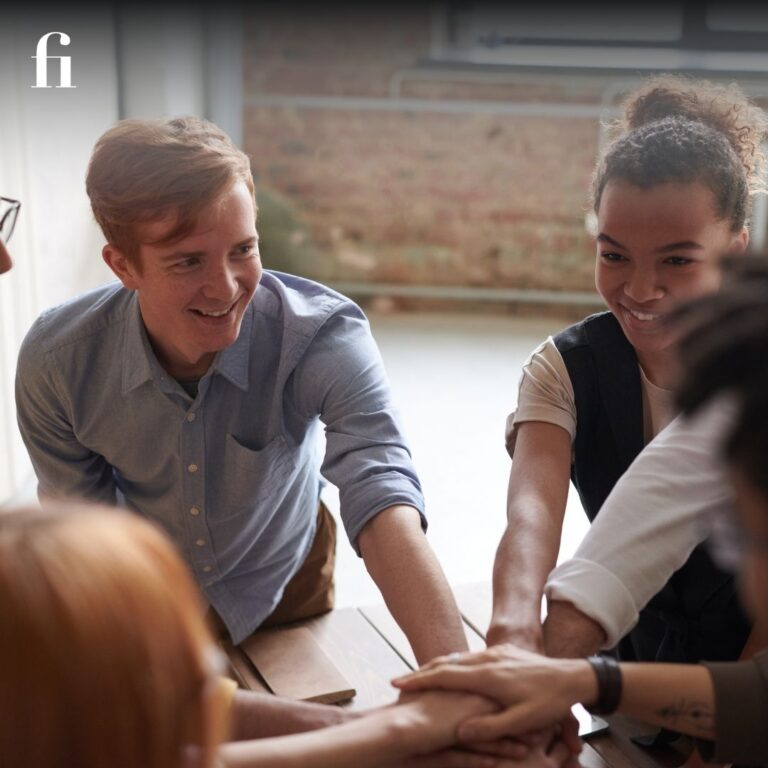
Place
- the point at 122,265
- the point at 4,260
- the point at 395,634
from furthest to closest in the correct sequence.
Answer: the point at 395,634
the point at 122,265
the point at 4,260

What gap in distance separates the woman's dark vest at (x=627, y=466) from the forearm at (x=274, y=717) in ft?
2.04

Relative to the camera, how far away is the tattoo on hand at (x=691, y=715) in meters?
1.22

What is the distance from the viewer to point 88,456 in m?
1.86

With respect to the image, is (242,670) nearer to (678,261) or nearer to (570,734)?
(570,734)

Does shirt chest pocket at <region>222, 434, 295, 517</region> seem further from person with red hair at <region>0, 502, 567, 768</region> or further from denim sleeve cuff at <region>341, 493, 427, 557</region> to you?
person with red hair at <region>0, 502, 567, 768</region>

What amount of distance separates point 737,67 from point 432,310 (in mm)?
2004

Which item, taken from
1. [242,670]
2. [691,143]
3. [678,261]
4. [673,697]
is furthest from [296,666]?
[691,143]

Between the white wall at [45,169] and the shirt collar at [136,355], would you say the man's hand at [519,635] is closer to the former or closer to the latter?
the shirt collar at [136,355]

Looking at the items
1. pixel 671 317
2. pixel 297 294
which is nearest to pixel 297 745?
pixel 671 317

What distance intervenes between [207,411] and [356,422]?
11.0 inches

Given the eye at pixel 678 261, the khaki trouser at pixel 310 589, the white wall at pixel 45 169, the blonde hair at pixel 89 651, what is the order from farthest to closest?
the white wall at pixel 45 169, the khaki trouser at pixel 310 589, the eye at pixel 678 261, the blonde hair at pixel 89 651

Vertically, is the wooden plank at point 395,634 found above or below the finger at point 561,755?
below

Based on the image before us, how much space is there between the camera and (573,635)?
1414mm

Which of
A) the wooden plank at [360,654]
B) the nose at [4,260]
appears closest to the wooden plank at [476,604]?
the wooden plank at [360,654]
